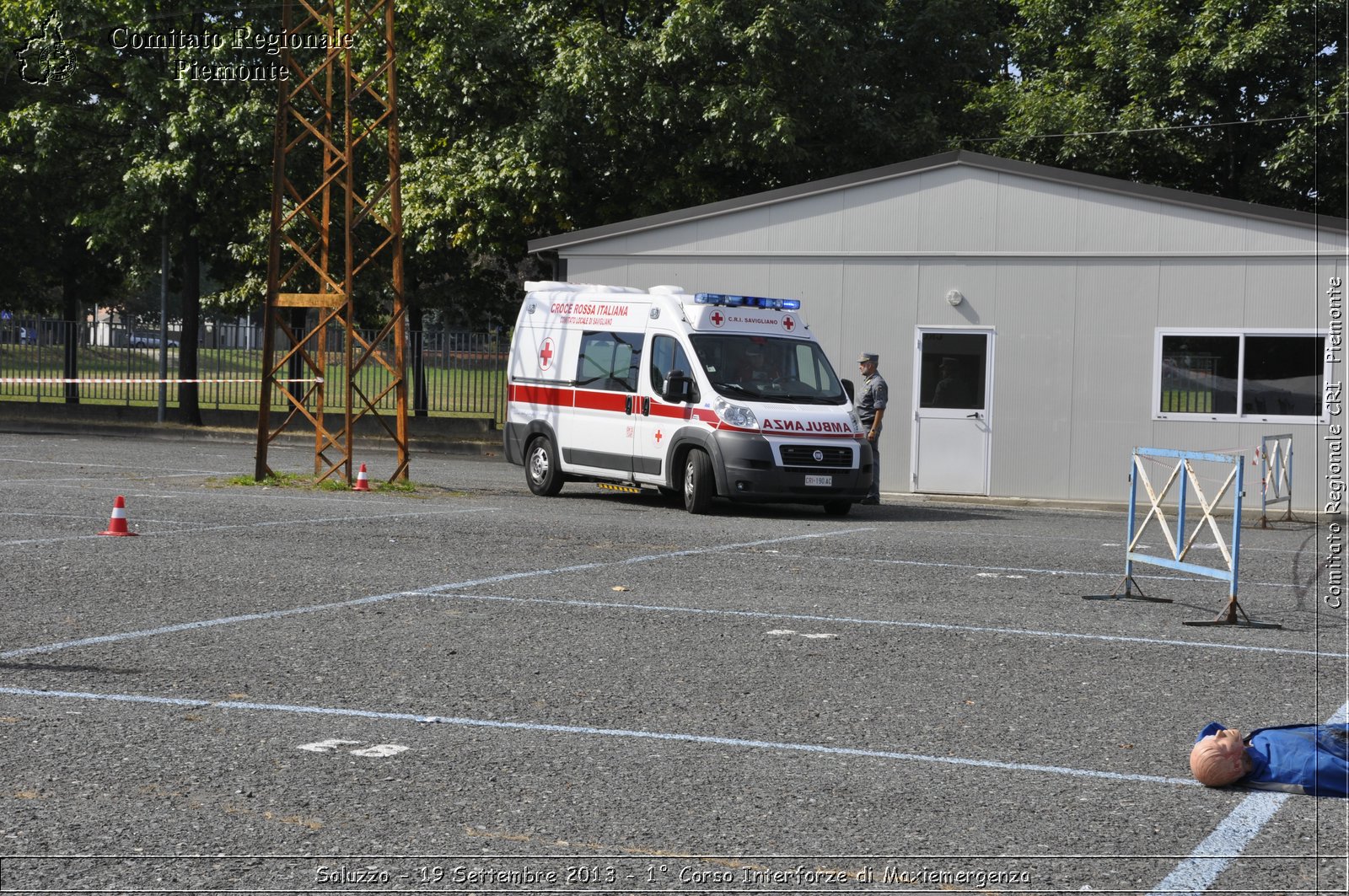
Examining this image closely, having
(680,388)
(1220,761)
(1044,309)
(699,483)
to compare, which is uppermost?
(1044,309)

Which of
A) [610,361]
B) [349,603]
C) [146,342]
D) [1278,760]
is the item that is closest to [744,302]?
[610,361]

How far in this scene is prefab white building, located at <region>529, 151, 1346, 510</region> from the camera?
19.8 m

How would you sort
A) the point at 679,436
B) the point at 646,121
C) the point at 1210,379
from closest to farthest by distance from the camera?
the point at 679,436
the point at 1210,379
the point at 646,121

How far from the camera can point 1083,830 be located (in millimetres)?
4984

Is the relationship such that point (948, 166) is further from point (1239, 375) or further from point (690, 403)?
point (690, 403)

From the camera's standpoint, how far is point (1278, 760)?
564 centimetres

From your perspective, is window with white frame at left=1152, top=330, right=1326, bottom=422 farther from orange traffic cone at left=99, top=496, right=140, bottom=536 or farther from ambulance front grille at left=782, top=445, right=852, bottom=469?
orange traffic cone at left=99, top=496, right=140, bottom=536

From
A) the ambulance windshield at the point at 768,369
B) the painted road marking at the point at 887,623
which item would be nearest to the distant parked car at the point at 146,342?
the ambulance windshield at the point at 768,369

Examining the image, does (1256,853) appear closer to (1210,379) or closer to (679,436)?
(679,436)

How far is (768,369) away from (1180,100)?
1653 cm

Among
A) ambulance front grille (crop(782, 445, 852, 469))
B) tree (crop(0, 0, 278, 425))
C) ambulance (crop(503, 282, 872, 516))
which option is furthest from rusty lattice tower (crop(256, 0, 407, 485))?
ambulance front grille (crop(782, 445, 852, 469))

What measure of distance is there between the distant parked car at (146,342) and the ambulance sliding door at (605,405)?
17.7 meters

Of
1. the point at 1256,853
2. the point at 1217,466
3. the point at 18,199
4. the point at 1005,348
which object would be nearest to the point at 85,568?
the point at 1256,853

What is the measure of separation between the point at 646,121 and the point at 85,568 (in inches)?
712
